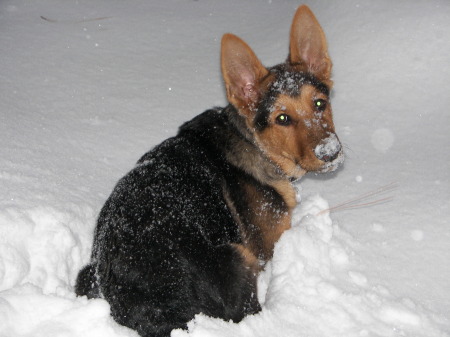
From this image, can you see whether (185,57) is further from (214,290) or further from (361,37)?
(214,290)

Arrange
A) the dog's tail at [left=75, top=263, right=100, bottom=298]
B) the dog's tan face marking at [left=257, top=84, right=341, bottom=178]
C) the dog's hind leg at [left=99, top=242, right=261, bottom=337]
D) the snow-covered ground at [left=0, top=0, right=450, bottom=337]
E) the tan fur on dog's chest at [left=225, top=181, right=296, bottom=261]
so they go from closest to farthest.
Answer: the dog's hind leg at [left=99, top=242, right=261, bottom=337] → the dog's tail at [left=75, top=263, right=100, bottom=298] → the snow-covered ground at [left=0, top=0, right=450, bottom=337] → the dog's tan face marking at [left=257, top=84, right=341, bottom=178] → the tan fur on dog's chest at [left=225, top=181, right=296, bottom=261]

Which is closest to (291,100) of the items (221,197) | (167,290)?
(221,197)

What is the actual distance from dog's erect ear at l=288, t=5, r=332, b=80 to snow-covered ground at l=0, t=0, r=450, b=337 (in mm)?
1268

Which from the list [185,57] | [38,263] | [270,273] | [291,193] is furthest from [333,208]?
[185,57]

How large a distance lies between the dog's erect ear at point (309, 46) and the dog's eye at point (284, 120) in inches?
22.4

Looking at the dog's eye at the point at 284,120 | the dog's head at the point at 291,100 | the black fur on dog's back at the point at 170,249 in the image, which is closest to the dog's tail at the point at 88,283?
the black fur on dog's back at the point at 170,249

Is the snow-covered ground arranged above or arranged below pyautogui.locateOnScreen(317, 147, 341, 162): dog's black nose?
below

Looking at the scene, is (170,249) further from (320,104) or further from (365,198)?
(365,198)

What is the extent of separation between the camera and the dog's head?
338 cm

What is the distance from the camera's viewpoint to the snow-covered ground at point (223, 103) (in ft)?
10.7

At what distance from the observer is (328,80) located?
12.5 ft

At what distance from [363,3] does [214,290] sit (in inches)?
222

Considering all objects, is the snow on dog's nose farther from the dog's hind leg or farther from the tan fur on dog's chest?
the dog's hind leg

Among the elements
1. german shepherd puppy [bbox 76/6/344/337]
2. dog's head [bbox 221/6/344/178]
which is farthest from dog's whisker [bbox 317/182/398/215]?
dog's head [bbox 221/6/344/178]
